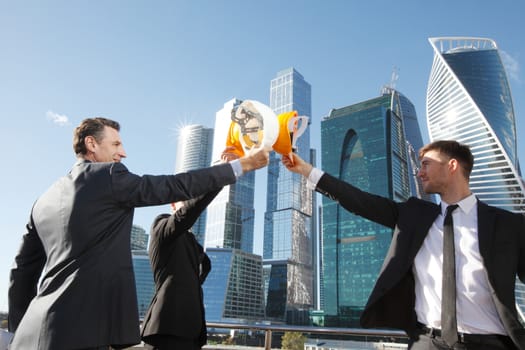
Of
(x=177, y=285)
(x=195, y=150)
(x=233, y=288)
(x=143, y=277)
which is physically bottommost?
(x=233, y=288)

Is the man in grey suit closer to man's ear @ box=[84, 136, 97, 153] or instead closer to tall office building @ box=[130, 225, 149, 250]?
man's ear @ box=[84, 136, 97, 153]

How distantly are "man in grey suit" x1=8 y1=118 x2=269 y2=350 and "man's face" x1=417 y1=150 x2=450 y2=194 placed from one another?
1.18m

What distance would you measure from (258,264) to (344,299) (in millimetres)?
24074

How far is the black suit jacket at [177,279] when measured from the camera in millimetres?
2574

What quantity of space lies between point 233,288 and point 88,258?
93.2 metres

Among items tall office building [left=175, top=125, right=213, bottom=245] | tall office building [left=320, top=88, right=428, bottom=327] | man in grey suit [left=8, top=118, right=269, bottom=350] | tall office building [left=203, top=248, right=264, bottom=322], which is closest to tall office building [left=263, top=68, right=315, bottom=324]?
tall office building [left=203, top=248, right=264, bottom=322]

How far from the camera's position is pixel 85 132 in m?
2.20

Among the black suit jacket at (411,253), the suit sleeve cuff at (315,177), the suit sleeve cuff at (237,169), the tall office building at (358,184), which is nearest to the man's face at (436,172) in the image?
the black suit jacket at (411,253)

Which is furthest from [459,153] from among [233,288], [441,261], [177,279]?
[233,288]

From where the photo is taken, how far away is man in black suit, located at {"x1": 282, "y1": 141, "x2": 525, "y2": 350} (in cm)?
180

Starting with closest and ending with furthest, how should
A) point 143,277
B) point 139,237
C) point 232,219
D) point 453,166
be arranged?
point 453,166 < point 143,277 < point 232,219 < point 139,237

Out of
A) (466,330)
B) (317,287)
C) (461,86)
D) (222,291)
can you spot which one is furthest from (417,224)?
(317,287)

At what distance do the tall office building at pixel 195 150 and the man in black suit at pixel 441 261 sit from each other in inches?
5175

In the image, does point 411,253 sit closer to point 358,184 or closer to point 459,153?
point 459,153
